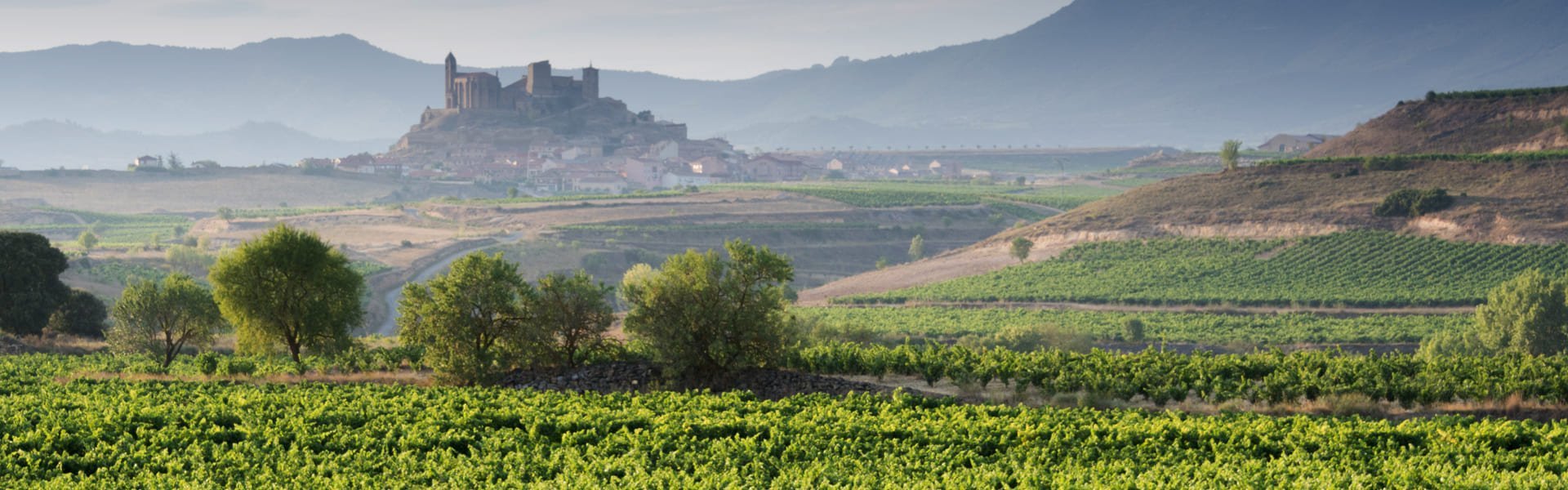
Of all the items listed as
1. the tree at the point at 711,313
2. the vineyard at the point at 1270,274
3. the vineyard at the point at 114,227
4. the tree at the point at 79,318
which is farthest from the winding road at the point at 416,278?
the tree at the point at 711,313

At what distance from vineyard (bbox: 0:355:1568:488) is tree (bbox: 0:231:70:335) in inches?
996

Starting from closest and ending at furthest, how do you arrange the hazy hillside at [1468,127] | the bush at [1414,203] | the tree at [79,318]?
the tree at [79,318]
the bush at [1414,203]
the hazy hillside at [1468,127]

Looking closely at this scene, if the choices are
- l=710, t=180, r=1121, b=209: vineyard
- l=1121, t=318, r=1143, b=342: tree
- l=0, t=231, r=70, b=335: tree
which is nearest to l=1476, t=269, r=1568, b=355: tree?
l=1121, t=318, r=1143, b=342: tree

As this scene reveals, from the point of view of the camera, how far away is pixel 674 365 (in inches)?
1294

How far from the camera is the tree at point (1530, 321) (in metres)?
49.2

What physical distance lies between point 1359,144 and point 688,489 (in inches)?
4294

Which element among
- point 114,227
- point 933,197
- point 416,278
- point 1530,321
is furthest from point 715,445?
point 114,227

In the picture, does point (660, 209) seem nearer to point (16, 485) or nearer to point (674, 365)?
point (674, 365)

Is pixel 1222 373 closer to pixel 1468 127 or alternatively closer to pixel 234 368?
pixel 234 368

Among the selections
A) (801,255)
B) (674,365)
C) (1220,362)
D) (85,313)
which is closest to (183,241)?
(801,255)

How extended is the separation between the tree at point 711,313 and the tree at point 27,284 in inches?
1247

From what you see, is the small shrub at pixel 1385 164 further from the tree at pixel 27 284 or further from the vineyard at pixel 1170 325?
the tree at pixel 27 284

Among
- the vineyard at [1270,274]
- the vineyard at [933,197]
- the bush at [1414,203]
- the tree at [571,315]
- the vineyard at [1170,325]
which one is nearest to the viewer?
the tree at [571,315]

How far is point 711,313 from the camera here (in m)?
32.7
